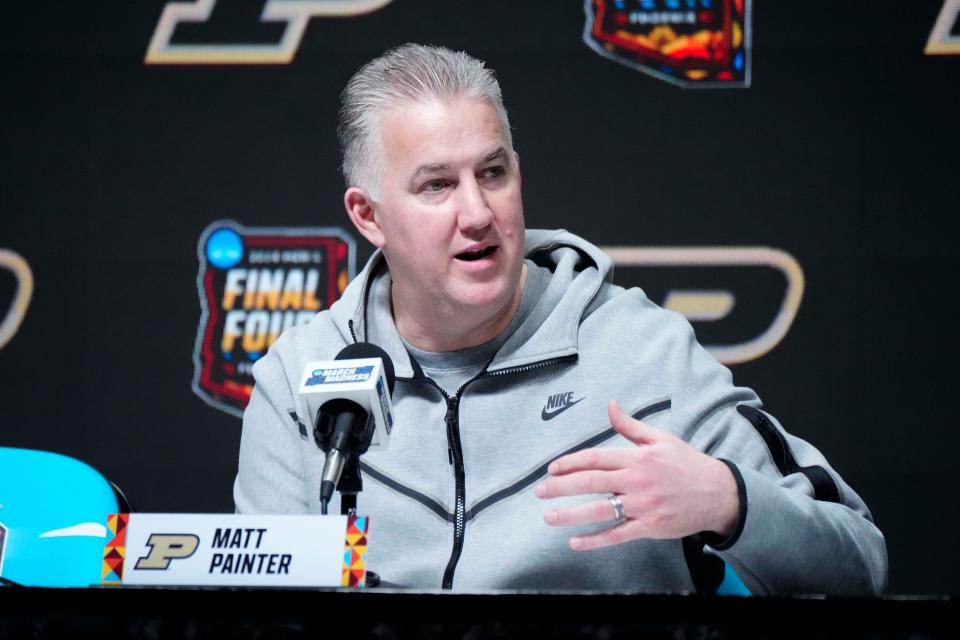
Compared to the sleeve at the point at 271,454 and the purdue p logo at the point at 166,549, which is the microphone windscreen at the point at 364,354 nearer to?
the purdue p logo at the point at 166,549

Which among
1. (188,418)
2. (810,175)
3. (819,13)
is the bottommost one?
(188,418)

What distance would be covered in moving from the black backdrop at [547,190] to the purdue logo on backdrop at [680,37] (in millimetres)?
38

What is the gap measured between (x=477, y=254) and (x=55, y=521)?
0.86 meters

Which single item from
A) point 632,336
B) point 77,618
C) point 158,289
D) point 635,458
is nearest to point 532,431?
point 632,336

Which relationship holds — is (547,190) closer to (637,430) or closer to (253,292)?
(253,292)

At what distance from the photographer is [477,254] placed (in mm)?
1750

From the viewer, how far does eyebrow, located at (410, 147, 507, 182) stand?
1686mm

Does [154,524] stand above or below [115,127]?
below

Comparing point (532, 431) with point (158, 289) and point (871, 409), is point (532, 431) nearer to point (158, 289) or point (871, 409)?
point (871, 409)

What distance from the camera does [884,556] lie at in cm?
148

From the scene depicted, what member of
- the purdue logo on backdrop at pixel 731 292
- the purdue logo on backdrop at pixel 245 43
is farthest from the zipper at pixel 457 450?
the purdue logo on backdrop at pixel 245 43

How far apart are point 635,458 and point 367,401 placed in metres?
0.31

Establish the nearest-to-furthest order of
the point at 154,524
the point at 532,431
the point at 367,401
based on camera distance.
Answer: the point at 154,524
the point at 367,401
the point at 532,431

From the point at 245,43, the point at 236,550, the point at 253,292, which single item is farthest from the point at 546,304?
the point at 245,43
